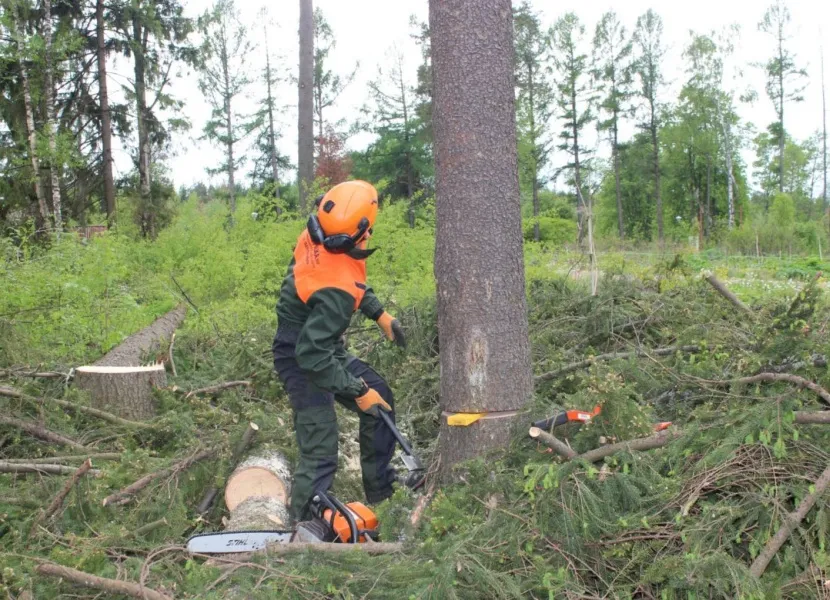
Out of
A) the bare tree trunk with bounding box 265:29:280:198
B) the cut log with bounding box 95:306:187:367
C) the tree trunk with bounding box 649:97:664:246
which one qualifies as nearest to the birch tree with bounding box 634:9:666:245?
the tree trunk with bounding box 649:97:664:246

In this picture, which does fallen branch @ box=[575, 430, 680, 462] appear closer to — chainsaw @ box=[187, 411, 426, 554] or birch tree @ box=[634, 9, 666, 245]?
chainsaw @ box=[187, 411, 426, 554]

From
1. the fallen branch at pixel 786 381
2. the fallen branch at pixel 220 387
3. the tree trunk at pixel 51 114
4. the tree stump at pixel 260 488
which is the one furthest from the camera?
the tree trunk at pixel 51 114

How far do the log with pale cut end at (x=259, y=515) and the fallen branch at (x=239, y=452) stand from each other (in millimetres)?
223

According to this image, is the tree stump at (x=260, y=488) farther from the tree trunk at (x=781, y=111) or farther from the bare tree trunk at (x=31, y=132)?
the tree trunk at (x=781, y=111)

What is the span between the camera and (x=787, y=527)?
238 cm

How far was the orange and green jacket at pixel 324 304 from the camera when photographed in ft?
11.6

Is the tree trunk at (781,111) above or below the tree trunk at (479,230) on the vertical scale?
above

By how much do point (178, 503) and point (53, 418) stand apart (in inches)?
66.1

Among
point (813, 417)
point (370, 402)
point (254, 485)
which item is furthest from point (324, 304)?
point (813, 417)

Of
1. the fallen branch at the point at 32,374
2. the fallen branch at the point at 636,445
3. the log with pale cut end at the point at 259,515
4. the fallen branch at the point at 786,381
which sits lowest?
the log with pale cut end at the point at 259,515

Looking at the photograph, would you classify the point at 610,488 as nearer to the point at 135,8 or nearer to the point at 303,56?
the point at 303,56

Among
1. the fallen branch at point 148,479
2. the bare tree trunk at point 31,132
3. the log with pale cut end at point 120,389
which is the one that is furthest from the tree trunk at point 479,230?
the bare tree trunk at point 31,132

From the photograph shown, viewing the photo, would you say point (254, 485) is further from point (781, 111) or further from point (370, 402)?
point (781, 111)

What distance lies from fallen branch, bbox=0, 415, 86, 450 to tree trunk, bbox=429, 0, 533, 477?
2.70 m
